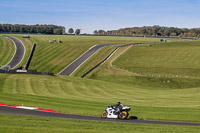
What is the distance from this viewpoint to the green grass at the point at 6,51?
103 m

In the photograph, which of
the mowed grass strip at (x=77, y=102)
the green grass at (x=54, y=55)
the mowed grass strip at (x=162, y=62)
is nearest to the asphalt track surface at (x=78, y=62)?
the green grass at (x=54, y=55)

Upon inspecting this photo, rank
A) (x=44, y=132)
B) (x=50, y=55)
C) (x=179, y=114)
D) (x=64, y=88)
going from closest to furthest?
(x=44, y=132) → (x=179, y=114) → (x=64, y=88) → (x=50, y=55)

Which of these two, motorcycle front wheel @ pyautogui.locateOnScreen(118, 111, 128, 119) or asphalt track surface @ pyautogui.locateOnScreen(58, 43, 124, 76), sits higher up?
motorcycle front wheel @ pyautogui.locateOnScreen(118, 111, 128, 119)

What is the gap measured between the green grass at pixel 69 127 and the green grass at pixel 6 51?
80.0 meters

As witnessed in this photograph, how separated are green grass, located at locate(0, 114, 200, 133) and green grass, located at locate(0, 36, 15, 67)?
80.0 metres

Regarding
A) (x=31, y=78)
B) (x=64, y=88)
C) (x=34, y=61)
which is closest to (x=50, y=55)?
(x=34, y=61)

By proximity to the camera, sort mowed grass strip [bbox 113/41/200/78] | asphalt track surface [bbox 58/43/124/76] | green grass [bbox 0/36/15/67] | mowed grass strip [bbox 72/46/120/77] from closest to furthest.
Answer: mowed grass strip [bbox 113/41/200/78]
mowed grass strip [bbox 72/46/120/77]
asphalt track surface [bbox 58/43/124/76]
green grass [bbox 0/36/15/67]

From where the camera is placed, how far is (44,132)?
789 inches

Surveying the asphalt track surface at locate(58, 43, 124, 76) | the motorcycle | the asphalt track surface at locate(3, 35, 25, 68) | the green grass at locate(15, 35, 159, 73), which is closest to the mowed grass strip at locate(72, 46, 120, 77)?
the asphalt track surface at locate(58, 43, 124, 76)

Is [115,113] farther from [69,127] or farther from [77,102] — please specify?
[77,102]

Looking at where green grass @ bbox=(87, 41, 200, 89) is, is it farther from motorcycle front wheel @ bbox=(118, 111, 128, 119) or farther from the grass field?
motorcycle front wheel @ bbox=(118, 111, 128, 119)

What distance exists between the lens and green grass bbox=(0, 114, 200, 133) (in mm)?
20812

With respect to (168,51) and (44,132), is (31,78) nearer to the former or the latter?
(44,132)

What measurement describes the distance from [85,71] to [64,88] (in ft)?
109
